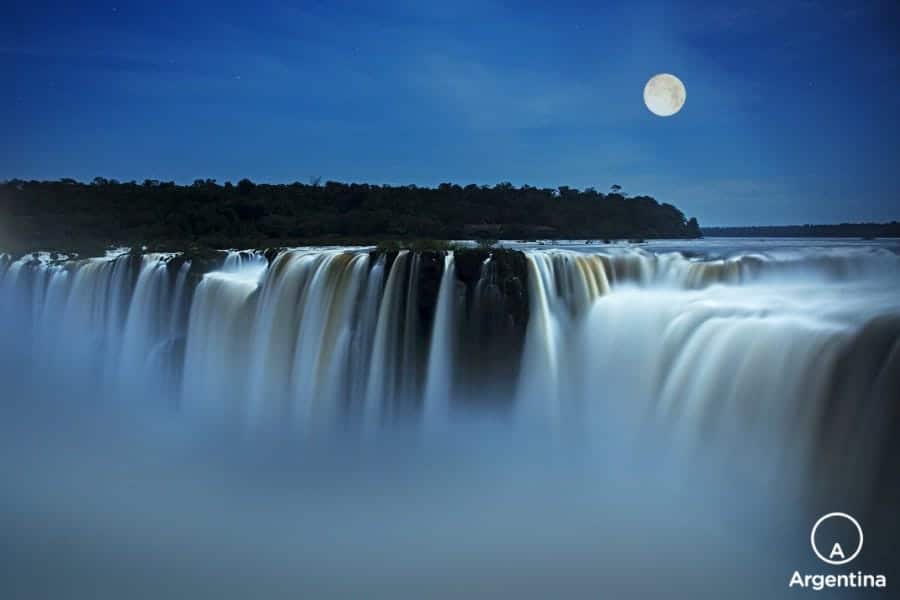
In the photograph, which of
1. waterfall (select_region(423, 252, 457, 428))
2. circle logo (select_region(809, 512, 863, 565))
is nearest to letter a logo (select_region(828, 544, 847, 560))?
circle logo (select_region(809, 512, 863, 565))

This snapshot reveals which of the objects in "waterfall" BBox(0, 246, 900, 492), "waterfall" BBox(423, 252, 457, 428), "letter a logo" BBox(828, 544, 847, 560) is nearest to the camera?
"letter a logo" BBox(828, 544, 847, 560)

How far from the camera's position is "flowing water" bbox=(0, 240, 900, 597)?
7145 mm

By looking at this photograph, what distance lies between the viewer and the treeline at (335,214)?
2542cm

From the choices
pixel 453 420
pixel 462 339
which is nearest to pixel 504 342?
pixel 462 339

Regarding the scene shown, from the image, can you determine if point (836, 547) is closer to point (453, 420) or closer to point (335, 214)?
point (453, 420)

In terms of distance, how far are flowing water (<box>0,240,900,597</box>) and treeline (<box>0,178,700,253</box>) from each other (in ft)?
31.6

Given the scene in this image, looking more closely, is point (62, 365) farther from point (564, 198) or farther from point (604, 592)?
point (564, 198)

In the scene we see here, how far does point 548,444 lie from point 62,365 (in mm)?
12884

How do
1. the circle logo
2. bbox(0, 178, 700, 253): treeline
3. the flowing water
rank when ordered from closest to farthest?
the circle logo, the flowing water, bbox(0, 178, 700, 253): treeline

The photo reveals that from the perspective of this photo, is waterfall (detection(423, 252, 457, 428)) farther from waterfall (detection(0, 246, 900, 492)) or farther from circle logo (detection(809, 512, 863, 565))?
circle logo (detection(809, 512, 863, 565))

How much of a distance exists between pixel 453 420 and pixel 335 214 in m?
18.8

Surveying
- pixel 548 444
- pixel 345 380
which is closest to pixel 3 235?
pixel 345 380

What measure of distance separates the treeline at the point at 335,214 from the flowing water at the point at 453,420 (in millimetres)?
9618

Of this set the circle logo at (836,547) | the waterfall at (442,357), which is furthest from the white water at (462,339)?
the circle logo at (836,547)
